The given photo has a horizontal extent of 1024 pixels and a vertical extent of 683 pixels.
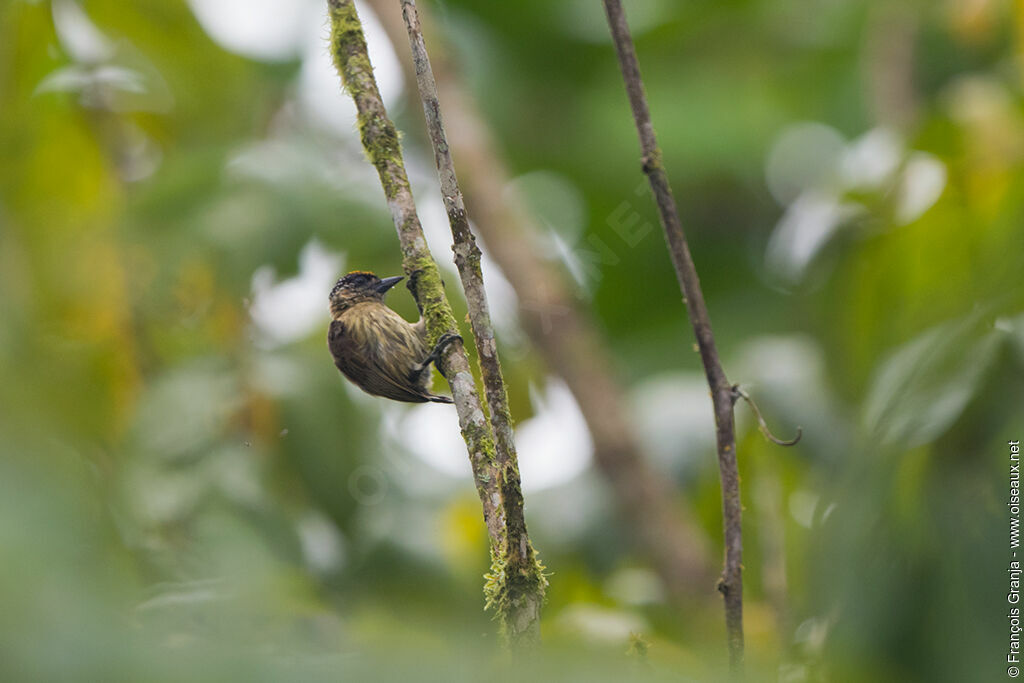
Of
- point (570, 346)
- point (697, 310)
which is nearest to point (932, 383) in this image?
point (697, 310)

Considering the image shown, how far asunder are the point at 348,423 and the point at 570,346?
2.10 m

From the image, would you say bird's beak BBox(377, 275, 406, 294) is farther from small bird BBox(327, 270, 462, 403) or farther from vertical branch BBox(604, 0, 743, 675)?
vertical branch BBox(604, 0, 743, 675)

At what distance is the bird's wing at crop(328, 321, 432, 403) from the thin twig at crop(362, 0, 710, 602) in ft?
6.95

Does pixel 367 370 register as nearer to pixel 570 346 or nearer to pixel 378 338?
pixel 378 338

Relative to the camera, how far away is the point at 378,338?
1.51m

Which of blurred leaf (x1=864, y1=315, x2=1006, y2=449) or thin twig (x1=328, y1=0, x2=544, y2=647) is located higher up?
blurred leaf (x1=864, y1=315, x2=1006, y2=449)

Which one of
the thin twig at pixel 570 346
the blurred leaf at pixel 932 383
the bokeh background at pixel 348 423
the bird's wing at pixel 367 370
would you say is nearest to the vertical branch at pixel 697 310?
the bokeh background at pixel 348 423

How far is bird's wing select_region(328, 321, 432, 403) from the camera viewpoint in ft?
5.02

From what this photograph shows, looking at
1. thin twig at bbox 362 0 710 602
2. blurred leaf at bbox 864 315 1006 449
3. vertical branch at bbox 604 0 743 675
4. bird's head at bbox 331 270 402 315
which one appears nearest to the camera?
vertical branch at bbox 604 0 743 675

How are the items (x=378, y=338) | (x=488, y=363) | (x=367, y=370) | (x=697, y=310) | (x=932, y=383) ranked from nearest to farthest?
(x=488, y=363)
(x=697, y=310)
(x=378, y=338)
(x=367, y=370)
(x=932, y=383)

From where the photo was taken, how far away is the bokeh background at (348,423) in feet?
2.92

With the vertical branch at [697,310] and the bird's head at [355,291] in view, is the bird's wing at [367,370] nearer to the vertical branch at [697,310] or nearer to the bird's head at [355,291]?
the bird's head at [355,291]

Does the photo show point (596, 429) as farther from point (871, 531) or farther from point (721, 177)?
point (721, 177)

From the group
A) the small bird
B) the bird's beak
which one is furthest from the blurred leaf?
the bird's beak
